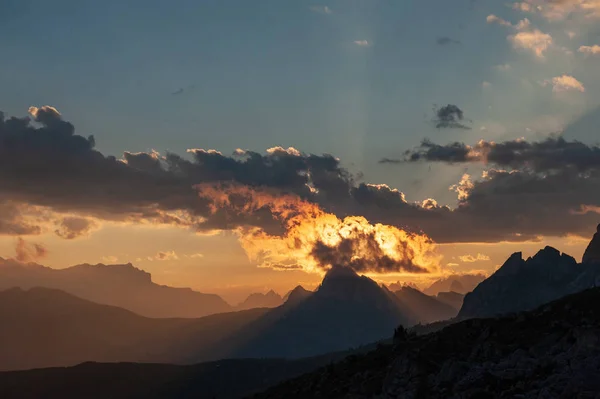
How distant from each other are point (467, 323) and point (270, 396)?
3999cm

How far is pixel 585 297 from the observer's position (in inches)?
3939

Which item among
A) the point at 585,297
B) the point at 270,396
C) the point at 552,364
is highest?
the point at 585,297

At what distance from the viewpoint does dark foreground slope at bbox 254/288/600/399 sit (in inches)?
2697

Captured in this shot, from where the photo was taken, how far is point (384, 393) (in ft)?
280

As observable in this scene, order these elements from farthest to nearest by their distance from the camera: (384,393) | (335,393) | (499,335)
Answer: (335,393) → (499,335) → (384,393)

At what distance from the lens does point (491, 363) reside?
8175 centimetres

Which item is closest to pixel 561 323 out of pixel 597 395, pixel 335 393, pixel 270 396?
pixel 597 395

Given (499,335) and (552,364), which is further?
(499,335)

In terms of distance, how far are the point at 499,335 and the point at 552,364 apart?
1983 centimetres

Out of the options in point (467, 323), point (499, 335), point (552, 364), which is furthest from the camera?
point (467, 323)

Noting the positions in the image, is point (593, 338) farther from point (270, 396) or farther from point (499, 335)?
point (270, 396)

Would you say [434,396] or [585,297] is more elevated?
[585,297]

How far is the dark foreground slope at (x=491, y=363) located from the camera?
68500 mm

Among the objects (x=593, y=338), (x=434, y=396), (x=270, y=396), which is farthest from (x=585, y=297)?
(x=270, y=396)
